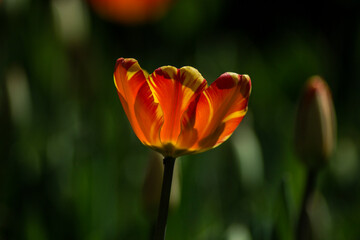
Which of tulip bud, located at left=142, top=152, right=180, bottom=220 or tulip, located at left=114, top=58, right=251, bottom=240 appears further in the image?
tulip bud, located at left=142, top=152, right=180, bottom=220

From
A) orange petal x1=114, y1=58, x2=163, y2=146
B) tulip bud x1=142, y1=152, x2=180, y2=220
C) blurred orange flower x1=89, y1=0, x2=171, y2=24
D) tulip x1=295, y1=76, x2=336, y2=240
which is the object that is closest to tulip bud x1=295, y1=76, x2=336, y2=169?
tulip x1=295, y1=76, x2=336, y2=240

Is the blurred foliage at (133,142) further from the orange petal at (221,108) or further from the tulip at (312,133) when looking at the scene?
the orange petal at (221,108)

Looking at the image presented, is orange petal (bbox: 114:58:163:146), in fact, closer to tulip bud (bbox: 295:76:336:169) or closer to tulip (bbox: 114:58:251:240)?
tulip (bbox: 114:58:251:240)

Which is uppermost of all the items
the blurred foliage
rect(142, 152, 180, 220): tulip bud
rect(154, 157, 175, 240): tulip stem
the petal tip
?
the petal tip

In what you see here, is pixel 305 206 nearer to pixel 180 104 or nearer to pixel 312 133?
pixel 312 133

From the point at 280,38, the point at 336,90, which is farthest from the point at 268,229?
the point at 280,38

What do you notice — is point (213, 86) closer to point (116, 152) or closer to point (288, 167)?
point (288, 167)

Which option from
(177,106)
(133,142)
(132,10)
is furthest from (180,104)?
(132,10)
